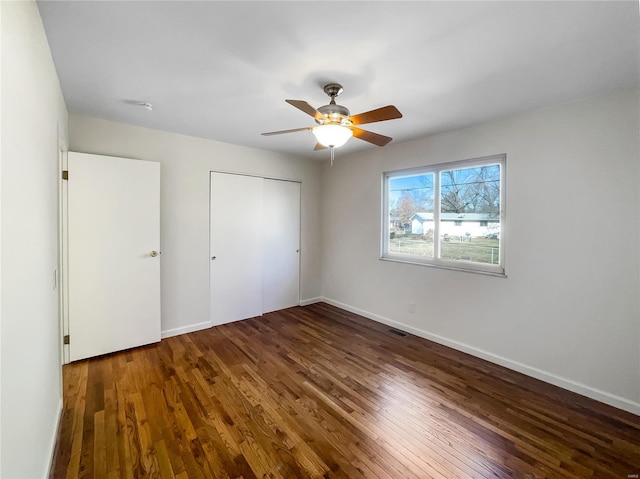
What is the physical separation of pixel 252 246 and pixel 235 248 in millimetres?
258

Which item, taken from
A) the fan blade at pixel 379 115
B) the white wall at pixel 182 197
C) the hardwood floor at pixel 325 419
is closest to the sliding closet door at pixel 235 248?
the white wall at pixel 182 197

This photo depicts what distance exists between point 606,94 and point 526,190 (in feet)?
2.77

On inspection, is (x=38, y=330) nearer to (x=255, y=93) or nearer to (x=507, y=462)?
(x=255, y=93)

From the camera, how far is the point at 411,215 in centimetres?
371

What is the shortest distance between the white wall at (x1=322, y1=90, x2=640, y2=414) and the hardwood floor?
25 cm

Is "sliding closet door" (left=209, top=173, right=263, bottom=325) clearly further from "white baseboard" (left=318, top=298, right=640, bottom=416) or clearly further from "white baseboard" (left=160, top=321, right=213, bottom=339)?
"white baseboard" (left=318, top=298, right=640, bottom=416)

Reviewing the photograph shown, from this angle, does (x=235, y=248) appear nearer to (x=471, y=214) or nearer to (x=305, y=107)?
(x=305, y=107)

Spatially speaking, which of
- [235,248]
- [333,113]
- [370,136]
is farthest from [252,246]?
[333,113]

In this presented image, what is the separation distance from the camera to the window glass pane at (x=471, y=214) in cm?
293

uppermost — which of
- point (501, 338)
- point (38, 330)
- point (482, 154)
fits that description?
point (482, 154)

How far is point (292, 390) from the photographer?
7.75ft

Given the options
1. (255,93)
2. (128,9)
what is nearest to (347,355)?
(255,93)

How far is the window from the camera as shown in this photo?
9.62 feet

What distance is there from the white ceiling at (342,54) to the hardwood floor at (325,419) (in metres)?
2.38
